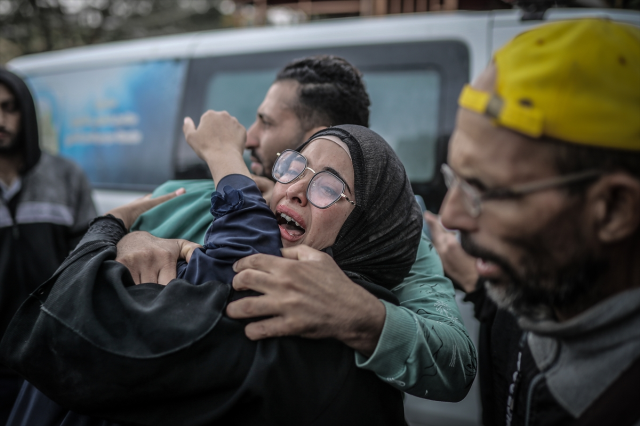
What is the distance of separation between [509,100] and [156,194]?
1.49 m

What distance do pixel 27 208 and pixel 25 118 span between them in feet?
1.85

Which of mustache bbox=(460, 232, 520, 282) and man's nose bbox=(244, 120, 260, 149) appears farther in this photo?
man's nose bbox=(244, 120, 260, 149)

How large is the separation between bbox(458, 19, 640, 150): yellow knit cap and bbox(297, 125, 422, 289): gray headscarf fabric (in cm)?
58

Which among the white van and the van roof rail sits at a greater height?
the van roof rail

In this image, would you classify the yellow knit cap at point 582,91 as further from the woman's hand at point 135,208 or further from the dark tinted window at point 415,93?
the dark tinted window at point 415,93

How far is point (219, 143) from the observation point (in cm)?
170

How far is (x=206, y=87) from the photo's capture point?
3385 mm

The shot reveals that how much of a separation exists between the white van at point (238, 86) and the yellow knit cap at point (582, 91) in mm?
1798

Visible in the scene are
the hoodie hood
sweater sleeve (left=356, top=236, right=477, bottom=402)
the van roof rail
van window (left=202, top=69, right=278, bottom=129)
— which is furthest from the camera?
van window (left=202, top=69, right=278, bottom=129)

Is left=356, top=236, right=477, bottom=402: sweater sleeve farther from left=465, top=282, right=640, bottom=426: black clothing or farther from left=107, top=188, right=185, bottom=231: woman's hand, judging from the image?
left=107, top=188, right=185, bottom=231: woman's hand

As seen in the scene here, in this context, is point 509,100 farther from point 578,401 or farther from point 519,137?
point 578,401

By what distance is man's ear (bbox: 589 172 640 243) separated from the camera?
3.13 feet

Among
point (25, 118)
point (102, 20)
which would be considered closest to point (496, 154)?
point (25, 118)

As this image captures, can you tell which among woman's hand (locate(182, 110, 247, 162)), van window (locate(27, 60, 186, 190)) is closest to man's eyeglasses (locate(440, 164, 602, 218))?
woman's hand (locate(182, 110, 247, 162))
